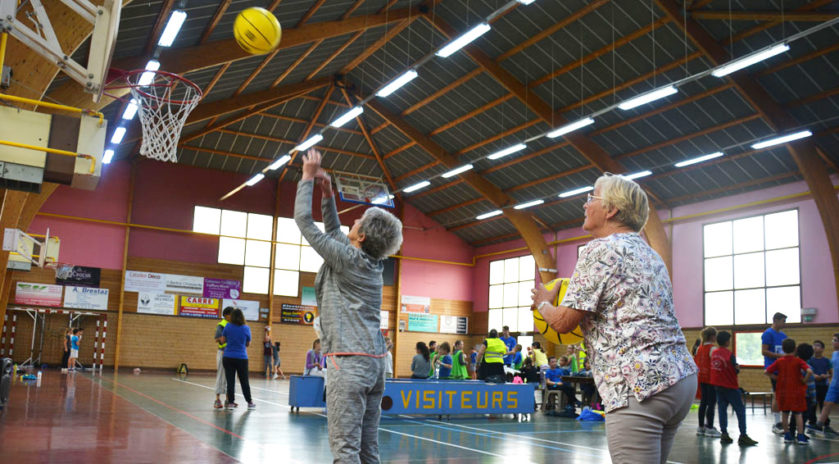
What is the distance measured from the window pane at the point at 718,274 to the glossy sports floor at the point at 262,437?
35.2 ft

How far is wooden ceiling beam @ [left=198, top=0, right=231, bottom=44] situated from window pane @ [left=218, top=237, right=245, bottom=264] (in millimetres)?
13744

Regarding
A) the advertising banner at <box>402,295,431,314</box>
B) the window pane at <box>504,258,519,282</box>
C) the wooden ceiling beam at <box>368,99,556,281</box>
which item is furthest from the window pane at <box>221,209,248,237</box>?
the window pane at <box>504,258,519,282</box>

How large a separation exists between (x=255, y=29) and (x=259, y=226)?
1995 centimetres

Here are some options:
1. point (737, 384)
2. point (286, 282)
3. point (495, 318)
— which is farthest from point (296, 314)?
point (737, 384)

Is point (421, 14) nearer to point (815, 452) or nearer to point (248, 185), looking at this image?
point (248, 185)


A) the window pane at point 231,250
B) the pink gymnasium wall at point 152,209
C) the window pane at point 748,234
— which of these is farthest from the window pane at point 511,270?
the window pane at point 231,250

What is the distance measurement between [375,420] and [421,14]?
62.6ft

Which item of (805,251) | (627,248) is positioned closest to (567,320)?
(627,248)

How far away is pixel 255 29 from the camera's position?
1075 centimetres

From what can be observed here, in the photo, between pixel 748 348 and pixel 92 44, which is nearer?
pixel 92 44

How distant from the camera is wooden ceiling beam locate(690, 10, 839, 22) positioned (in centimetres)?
1490

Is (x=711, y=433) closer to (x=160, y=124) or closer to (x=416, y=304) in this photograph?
(x=160, y=124)

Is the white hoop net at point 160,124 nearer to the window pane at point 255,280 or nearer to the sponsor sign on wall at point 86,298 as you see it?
the sponsor sign on wall at point 86,298

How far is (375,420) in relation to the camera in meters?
3.08
